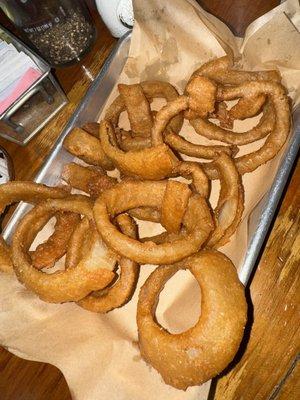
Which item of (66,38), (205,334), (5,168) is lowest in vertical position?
(205,334)

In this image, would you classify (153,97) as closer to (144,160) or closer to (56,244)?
(144,160)

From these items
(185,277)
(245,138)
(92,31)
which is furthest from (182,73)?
(185,277)

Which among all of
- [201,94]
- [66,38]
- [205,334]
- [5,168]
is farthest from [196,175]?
[66,38]

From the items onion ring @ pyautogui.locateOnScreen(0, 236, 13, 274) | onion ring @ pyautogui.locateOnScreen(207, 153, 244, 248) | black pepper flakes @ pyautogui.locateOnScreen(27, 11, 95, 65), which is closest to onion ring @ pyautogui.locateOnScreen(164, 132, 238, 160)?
onion ring @ pyautogui.locateOnScreen(207, 153, 244, 248)

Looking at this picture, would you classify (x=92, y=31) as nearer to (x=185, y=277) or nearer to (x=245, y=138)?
(x=245, y=138)

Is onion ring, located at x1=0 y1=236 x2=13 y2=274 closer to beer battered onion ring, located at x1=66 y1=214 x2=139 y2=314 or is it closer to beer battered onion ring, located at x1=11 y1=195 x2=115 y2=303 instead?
beer battered onion ring, located at x1=11 y1=195 x2=115 y2=303

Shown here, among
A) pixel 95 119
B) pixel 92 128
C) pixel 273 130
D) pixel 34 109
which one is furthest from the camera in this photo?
pixel 34 109

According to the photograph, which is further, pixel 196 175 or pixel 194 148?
pixel 194 148
